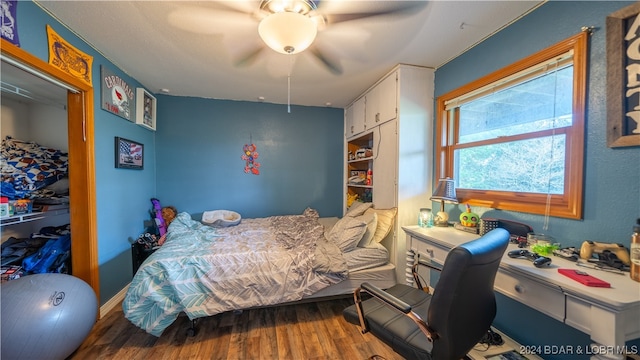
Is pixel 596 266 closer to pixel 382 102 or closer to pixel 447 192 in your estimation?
pixel 447 192

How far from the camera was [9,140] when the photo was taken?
2248mm

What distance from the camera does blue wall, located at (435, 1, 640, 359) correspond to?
1.15 m

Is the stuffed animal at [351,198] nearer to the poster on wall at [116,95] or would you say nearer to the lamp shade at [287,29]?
the lamp shade at [287,29]

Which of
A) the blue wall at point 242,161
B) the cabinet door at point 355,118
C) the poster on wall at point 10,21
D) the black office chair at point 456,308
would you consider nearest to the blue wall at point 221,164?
the blue wall at point 242,161

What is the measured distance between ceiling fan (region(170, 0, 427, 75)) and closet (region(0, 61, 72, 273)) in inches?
75.9

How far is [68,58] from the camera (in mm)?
1778

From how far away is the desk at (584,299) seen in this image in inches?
33.1

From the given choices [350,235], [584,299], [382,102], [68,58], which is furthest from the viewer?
[382,102]

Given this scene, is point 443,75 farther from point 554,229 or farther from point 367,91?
point 554,229

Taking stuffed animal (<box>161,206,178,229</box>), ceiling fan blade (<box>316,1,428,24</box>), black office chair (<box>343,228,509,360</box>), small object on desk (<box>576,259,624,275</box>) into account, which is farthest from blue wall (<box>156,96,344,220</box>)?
small object on desk (<box>576,259,624,275</box>)

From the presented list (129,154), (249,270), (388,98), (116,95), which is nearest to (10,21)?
(116,95)

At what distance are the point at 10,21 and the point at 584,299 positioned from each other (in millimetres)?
3371

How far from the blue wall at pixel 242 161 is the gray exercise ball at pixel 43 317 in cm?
191

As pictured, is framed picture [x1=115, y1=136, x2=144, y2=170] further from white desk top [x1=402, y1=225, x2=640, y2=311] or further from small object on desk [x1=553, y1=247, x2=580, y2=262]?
small object on desk [x1=553, y1=247, x2=580, y2=262]
